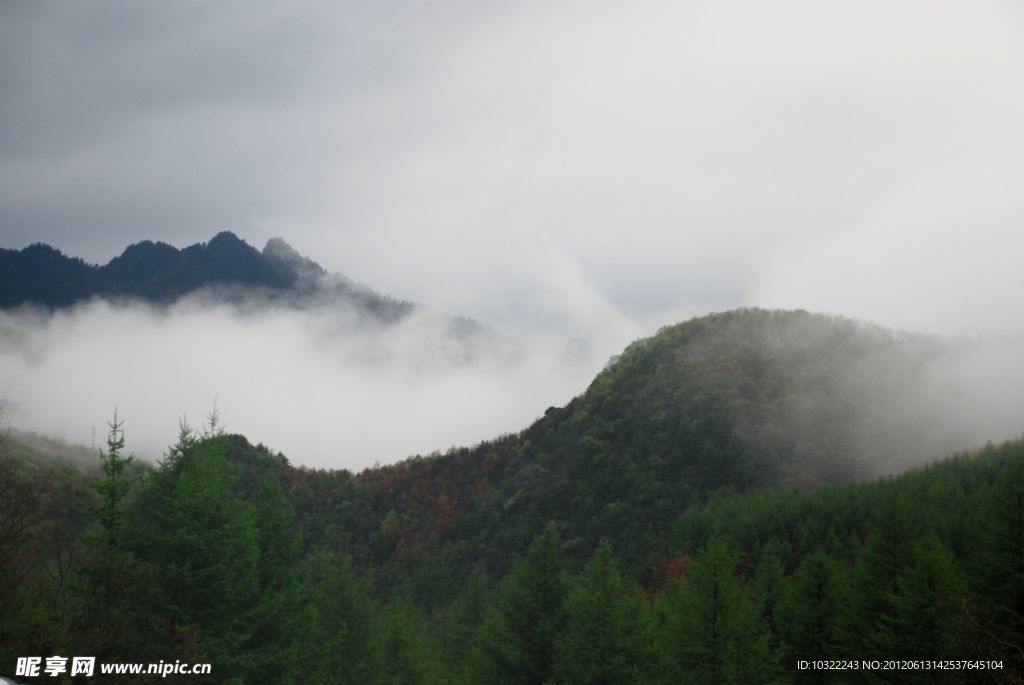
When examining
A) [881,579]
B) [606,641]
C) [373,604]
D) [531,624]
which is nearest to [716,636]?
[606,641]

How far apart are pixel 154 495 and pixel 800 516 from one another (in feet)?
250

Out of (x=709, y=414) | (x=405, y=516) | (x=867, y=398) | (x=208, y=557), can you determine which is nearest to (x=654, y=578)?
(x=709, y=414)

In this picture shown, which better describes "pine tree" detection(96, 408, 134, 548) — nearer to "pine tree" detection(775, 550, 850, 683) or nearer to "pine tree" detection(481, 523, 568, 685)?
"pine tree" detection(481, 523, 568, 685)

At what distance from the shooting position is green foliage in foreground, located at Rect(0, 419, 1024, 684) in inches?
786

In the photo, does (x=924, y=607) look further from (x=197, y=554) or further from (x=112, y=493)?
(x=112, y=493)

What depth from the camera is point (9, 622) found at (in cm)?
1814

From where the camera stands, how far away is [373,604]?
144 ft

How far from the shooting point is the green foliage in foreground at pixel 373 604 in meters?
20.0

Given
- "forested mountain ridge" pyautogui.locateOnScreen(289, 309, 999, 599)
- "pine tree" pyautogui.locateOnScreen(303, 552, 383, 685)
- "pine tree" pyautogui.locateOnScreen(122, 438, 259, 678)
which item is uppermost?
"forested mountain ridge" pyautogui.locateOnScreen(289, 309, 999, 599)

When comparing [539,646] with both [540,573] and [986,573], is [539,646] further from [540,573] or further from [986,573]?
[986,573]

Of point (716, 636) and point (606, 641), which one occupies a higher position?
point (716, 636)

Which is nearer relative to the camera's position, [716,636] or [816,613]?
[716,636]

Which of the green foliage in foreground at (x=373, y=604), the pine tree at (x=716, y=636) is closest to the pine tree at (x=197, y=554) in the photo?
the green foliage in foreground at (x=373, y=604)

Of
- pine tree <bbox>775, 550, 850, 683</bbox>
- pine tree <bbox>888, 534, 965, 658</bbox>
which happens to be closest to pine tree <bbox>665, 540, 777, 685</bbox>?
pine tree <bbox>775, 550, 850, 683</bbox>
